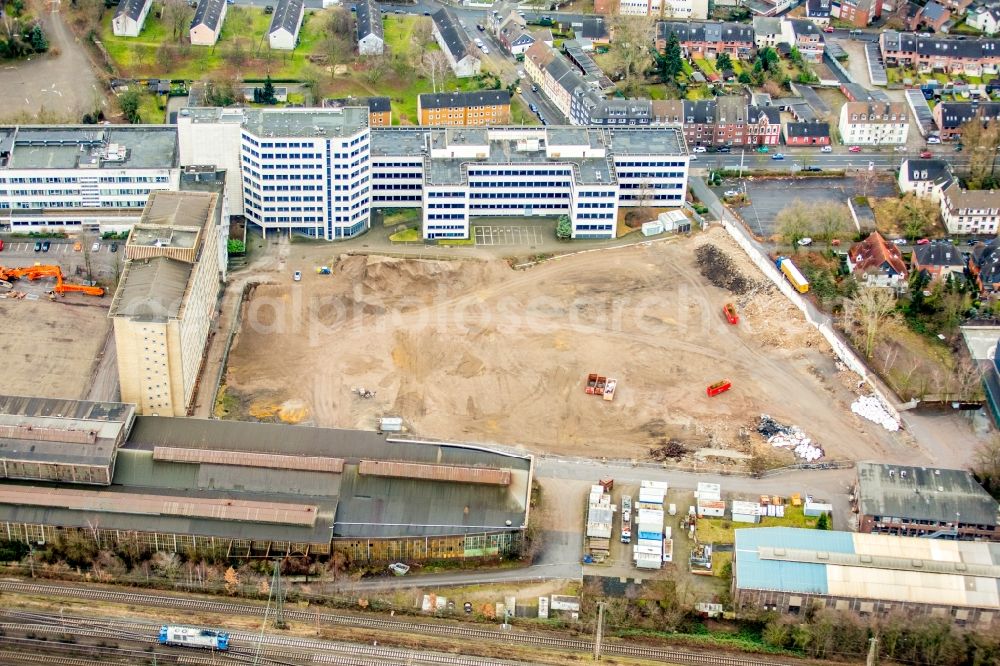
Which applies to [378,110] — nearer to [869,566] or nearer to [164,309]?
[164,309]

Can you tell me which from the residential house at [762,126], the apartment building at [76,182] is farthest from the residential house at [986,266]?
the apartment building at [76,182]

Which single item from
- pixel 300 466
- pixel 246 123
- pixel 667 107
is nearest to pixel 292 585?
pixel 300 466

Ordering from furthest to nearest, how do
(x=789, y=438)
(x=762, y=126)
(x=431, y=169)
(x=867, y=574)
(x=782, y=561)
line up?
1. (x=762, y=126)
2. (x=431, y=169)
3. (x=789, y=438)
4. (x=782, y=561)
5. (x=867, y=574)

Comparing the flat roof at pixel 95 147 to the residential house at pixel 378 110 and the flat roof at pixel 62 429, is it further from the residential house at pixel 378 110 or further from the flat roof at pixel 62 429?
the flat roof at pixel 62 429

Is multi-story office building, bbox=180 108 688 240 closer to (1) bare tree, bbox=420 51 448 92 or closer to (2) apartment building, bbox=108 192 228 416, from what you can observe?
(2) apartment building, bbox=108 192 228 416

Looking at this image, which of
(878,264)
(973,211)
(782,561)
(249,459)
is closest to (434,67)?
(878,264)

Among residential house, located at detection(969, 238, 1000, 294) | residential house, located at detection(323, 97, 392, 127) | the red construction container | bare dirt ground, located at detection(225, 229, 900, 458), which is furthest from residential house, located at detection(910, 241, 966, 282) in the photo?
residential house, located at detection(323, 97, 392, 127)
